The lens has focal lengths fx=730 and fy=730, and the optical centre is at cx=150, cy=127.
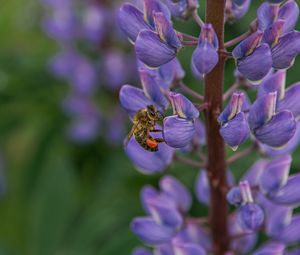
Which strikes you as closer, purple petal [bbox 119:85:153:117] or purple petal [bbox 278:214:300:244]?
purple petal [bbox 119:85:153:117]

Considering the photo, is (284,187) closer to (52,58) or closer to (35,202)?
(35,202)

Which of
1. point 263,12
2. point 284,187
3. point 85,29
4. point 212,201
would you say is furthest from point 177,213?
point 85,29

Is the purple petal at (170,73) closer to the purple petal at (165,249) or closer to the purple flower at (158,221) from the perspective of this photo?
the purple flower at (158,221)

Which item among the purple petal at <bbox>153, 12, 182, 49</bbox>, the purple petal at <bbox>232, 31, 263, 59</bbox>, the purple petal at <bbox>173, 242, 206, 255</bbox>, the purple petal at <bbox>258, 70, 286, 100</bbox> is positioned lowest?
the purple petal at <bbox>173, 242, 206, 255</bbox>

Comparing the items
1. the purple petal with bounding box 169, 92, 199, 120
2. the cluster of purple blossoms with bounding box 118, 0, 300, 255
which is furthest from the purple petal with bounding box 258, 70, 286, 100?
the purple petal with bounding box 169, 92, 199, 120

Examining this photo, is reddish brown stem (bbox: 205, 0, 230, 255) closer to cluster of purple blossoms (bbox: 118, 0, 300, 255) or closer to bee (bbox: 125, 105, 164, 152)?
cluster of purple blossoms (bbox: 118, 0, 300, 255)

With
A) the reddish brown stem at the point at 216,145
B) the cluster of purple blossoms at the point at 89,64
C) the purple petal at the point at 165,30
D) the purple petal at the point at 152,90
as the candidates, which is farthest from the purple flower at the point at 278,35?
the cluster of purple blossoms at the point at 89,64

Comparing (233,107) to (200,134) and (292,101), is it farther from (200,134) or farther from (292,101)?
(200,134)
